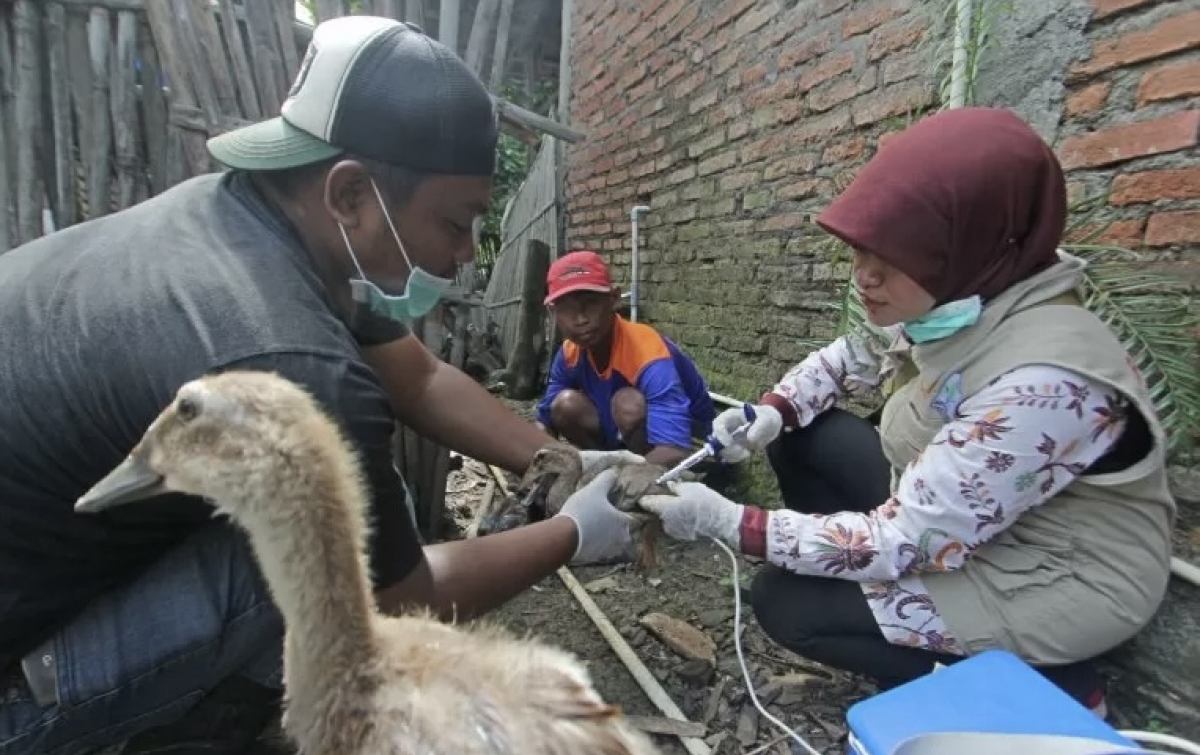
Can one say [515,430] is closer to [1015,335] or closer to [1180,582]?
[1015,335]

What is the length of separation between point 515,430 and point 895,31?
253cm

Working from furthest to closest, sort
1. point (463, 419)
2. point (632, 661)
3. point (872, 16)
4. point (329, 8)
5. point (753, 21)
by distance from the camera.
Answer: point (753, 21)
point (329, 8)
point (872, 16)
point (463, 419)
point (632, 661)

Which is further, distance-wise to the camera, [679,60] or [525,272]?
[525,272]

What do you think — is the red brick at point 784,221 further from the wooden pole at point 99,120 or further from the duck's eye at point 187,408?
the wooden pole at point 99,120

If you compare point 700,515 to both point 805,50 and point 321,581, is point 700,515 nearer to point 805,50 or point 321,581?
point 321,581

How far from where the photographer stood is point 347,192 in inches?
78.0

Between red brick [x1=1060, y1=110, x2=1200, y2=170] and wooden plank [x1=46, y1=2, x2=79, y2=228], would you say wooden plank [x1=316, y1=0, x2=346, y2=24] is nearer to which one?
wooden plank [x1=46, y1=2, x2=79, y2=228]

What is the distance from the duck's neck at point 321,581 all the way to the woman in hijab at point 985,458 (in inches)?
47.0

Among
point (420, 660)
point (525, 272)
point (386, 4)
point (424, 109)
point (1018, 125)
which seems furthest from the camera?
point (525, 272)

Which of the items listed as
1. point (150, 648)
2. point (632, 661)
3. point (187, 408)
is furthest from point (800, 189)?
point (150, 648)

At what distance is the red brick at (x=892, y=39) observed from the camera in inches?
130

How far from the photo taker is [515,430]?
3221 millimetres

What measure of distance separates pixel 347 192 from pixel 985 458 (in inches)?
72.0

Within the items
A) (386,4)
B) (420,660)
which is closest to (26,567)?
(420,660)
